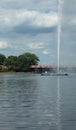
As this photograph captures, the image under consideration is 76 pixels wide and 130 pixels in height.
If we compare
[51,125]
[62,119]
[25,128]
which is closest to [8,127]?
[25,128]

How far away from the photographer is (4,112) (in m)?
31.0

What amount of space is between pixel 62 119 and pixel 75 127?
10.8ft

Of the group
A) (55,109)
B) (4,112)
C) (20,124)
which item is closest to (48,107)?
(55,109)

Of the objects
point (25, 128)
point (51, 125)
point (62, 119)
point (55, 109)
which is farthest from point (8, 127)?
point (55, 109)

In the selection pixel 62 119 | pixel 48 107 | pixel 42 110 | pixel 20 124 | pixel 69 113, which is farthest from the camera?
pixel 48 107

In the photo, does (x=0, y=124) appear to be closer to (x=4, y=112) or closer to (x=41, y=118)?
(x=41, y=118)

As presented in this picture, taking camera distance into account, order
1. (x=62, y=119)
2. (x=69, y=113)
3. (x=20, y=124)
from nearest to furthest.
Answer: (x=20, y=124)
(x=62, y=119)
(x=69, y=113)

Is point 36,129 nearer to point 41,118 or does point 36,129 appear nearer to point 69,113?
point 41,118

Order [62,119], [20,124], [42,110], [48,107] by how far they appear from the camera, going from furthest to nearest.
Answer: [48,107] < [42,110] < [62,119] < [20,124]

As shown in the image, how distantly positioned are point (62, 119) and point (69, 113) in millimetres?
3062

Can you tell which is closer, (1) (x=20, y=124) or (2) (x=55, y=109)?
(1) (x=20, y=124)

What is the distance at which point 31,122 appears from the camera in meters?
25.6

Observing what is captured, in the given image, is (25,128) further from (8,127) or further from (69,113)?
(69,113)

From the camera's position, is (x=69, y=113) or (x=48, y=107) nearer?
(x=69, y=113)
